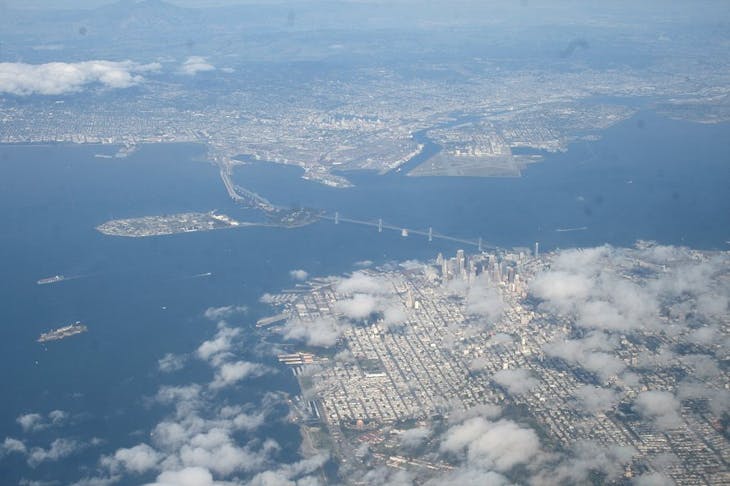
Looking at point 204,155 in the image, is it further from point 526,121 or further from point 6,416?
point 6,416

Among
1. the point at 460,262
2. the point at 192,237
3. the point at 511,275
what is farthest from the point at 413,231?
the point at 192,237

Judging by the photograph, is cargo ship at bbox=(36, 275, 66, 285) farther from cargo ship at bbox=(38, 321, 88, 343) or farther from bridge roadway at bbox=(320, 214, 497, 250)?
bridge roadway at bbox=(320, 214, 497, 250)

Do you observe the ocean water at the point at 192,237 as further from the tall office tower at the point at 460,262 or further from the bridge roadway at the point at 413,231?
the tall office tower at the point at 460,262

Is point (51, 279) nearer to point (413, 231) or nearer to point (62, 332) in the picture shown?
point (62, 332)

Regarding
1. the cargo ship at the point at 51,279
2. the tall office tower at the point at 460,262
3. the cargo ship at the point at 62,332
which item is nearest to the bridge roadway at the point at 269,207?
the tall office tower at the point at 460,262

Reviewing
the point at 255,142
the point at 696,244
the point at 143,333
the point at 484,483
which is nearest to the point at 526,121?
the point at 255,142

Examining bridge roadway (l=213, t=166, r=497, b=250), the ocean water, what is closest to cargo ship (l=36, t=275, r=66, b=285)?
the ocean water
